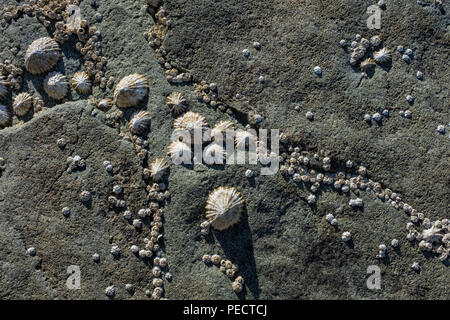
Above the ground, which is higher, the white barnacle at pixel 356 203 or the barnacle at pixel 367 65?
the barnacle at pixel 367 65

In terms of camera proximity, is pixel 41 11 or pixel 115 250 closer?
pixel 115 250

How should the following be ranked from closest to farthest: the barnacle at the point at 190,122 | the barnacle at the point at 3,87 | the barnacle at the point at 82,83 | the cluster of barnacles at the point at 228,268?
the cluster of barnacles at the point at 228,268
the barnacle at the point at 190,122
the barnacle at the point at 82,83
the barnacle at the point at 3,87

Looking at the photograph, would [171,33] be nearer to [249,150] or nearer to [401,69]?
[249,150]

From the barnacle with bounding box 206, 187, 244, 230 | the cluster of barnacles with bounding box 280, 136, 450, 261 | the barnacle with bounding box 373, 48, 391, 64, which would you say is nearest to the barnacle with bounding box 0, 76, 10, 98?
the barnacle with bounding box 206, 187, 244, 230

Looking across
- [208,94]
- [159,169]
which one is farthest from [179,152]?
[208,94]

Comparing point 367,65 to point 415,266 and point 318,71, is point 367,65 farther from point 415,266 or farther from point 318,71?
point 415,266

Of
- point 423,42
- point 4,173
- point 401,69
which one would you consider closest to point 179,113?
point 4,173

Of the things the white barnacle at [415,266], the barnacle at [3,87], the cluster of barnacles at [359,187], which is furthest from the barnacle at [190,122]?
the white barnacle at [415,266]

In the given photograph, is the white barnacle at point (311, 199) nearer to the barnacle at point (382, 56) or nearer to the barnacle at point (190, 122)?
the barnacle at point (190, 122)
